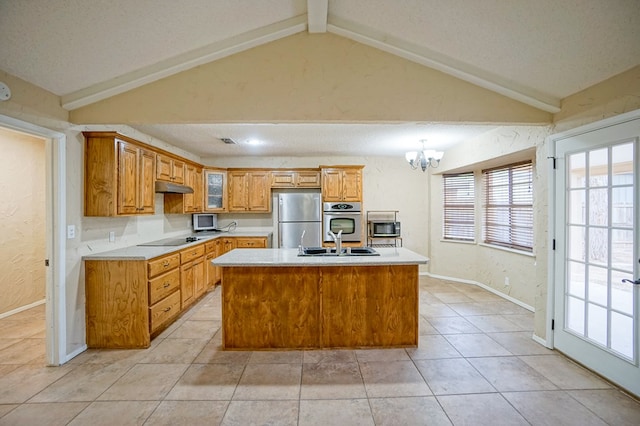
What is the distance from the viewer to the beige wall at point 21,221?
3.80m

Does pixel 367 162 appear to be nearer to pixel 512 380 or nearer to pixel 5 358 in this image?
pixel 512 380

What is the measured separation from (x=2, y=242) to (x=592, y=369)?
663 cm

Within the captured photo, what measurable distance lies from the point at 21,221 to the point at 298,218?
13.0 ft

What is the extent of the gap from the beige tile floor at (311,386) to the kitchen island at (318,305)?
0.42ft

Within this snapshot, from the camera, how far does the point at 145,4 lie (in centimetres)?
188

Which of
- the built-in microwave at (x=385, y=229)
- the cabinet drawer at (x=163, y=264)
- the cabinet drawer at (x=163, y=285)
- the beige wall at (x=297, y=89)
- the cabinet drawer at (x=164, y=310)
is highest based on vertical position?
the beige wall at (x=297, y=89)

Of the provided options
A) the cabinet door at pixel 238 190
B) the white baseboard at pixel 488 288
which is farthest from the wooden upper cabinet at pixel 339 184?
the white baseboard at pixel 488 288

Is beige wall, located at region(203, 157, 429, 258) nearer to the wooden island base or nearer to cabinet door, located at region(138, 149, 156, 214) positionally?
cabinet door, located at region(138, 149, 156, 214)

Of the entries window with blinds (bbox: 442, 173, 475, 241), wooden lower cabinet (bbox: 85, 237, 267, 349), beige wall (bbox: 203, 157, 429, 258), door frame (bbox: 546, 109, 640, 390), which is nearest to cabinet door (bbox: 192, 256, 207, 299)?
wooden lower cabinet (bbox: 85, 237, 267, 349)

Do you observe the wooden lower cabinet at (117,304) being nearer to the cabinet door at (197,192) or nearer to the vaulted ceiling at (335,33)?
the vaulted ceiling at (335,33)

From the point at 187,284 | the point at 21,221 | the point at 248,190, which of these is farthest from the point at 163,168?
the point at 21,221

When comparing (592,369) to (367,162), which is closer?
(592,369)

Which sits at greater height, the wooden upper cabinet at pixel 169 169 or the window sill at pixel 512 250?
the wooden upper cabinet at pixel 169 169

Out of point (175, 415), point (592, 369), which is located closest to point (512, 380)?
point (592, 369)
